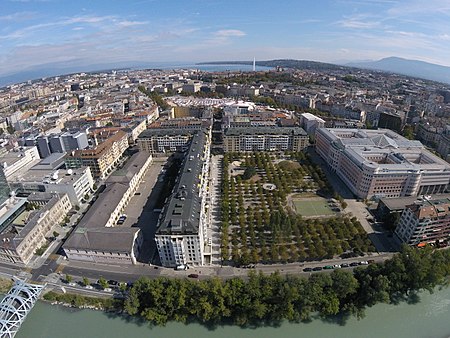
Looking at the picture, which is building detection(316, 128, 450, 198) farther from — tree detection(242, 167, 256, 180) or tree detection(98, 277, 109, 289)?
tree detection(98, 277, 109, 289)

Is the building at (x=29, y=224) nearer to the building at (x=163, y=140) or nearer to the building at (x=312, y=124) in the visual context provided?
the building at (x=163, y=140)

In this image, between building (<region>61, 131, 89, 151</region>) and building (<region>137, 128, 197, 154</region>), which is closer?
building (<region>61, 131, 89, 151</region>)

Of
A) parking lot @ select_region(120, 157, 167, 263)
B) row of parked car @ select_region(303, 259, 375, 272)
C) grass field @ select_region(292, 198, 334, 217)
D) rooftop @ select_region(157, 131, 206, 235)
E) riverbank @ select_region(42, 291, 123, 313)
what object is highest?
rooftop @ select_region(157, 131, 206, 235)

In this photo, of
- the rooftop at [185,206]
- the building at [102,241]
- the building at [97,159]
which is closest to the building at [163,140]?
the building at [97,159]

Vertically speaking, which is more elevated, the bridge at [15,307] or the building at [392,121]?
the building at [392,121]

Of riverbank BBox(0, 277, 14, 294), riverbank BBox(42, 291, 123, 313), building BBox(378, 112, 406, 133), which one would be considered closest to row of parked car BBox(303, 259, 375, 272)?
riverbank BBox(42, 291, 123, 313)

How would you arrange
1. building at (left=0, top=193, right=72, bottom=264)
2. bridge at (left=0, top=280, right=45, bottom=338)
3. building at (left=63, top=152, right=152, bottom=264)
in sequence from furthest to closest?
building at (left=0, top=193, right=72, bottom=264) < building at (left=63, top=152, right=152, bottom=264) < bridge at (left=0, top=280, right=45, bottom=338)
